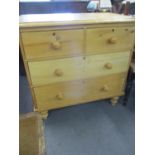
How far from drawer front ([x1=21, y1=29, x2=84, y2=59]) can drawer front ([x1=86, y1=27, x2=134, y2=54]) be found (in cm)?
7

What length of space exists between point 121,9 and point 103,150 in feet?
4.18

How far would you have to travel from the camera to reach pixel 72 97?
4.74 ft

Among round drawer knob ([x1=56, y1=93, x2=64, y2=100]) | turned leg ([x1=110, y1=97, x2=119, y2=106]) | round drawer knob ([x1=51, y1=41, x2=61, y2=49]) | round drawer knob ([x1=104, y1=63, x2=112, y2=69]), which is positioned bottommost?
turned leg ([x1=110, y1=97, x2=119, y2=106])

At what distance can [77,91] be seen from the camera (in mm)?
1431

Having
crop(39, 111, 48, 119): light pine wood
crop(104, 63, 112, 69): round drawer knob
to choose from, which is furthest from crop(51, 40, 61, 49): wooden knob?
crop(39, 111, 48, 119): light pine wood

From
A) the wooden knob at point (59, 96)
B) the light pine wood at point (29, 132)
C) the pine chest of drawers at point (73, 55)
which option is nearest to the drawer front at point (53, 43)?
the pine chest of drawers at point (73, 55)

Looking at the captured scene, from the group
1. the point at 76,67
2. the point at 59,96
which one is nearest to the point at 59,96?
the point at 59,96

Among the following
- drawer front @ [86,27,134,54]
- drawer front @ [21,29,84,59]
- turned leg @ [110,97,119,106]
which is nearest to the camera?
drawer front @ [21,29,84,59]

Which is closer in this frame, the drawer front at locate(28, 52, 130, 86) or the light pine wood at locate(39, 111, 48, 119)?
the drawer front at locate(28, 52, 130, 86)

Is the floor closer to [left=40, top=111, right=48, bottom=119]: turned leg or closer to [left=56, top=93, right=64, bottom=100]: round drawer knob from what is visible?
[left=40, top=111, right=48, bottom=119]: turned leg

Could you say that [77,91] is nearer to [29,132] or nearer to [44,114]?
[44,114]

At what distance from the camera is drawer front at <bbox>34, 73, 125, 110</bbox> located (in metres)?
1.35

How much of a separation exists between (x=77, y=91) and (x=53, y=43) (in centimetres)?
49
